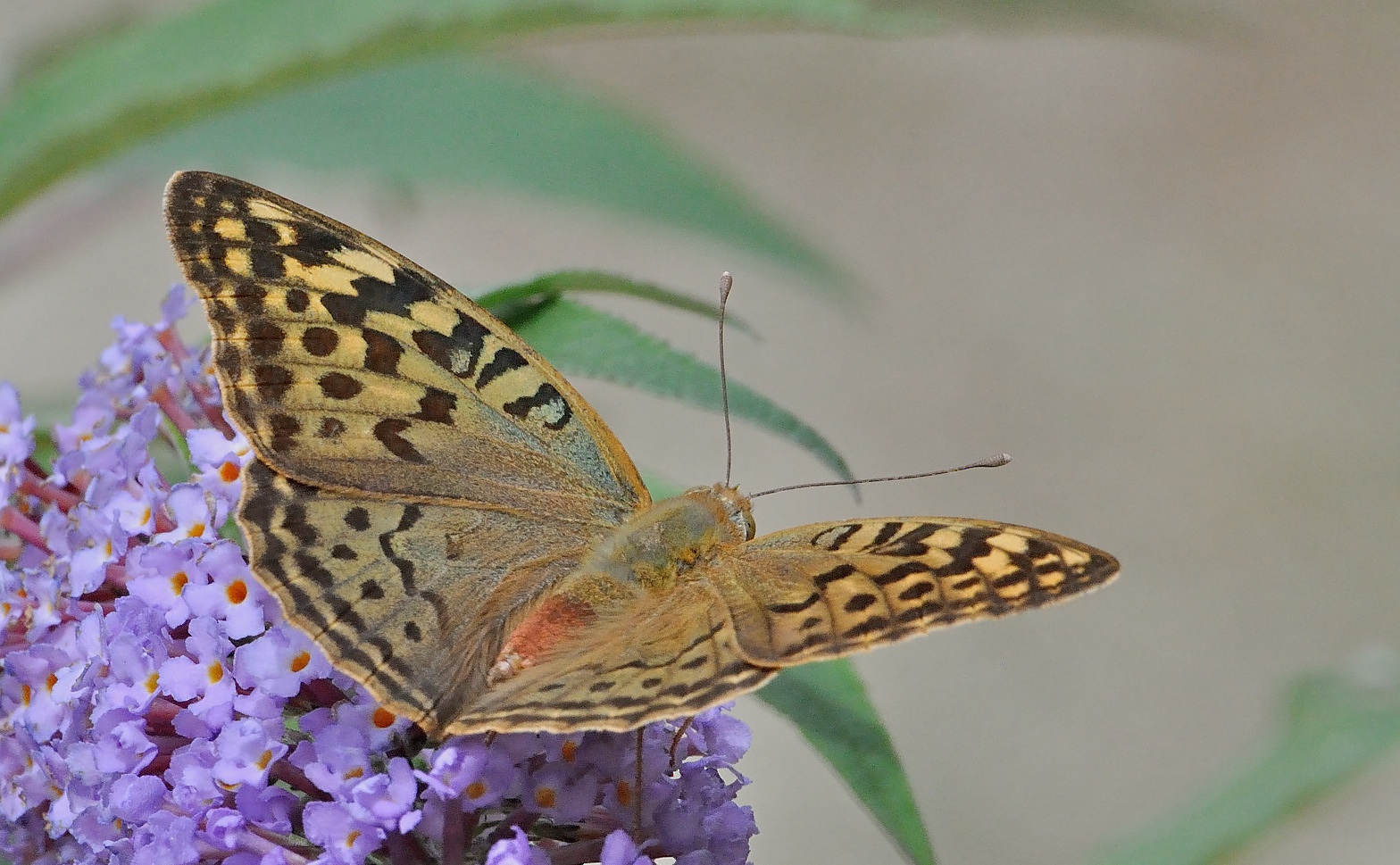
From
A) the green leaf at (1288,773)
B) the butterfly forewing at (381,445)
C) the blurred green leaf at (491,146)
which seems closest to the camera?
the butterfly forewing at (381,445)

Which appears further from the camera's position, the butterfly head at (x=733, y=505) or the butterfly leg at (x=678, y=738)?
the butterfly head at (x=733, y=505)

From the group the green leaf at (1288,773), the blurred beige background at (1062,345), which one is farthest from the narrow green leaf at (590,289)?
the blurred beige background at (1062,345)

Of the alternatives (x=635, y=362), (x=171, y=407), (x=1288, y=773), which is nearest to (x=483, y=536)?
(x=635, y=362)

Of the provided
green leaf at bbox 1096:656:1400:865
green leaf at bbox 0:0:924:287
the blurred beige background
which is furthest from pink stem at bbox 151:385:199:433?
the blurred beige background

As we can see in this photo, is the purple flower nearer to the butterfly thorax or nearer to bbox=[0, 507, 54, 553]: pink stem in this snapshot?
the butterfly thorax

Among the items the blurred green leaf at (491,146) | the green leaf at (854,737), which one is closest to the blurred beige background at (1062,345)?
the blurred green leaf at (491,146)

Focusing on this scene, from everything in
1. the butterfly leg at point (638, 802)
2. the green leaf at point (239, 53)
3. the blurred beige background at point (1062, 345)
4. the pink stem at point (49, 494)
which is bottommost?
the butterfly leg at point (638, 802)

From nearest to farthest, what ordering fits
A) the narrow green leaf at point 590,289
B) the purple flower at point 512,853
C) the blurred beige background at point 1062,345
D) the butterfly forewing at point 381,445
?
the purple flower at point 512,853, the butterfly forewing at point 381,445, the narrow green leaf at point 590,289, the blurred beige background at point 1062,345

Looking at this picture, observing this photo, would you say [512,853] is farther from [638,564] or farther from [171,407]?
[171,407]

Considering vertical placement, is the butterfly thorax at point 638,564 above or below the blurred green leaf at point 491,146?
below

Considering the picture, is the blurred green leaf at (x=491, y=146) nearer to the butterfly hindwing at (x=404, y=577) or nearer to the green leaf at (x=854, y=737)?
the butterfly hindwing at (x=404, y=577)
